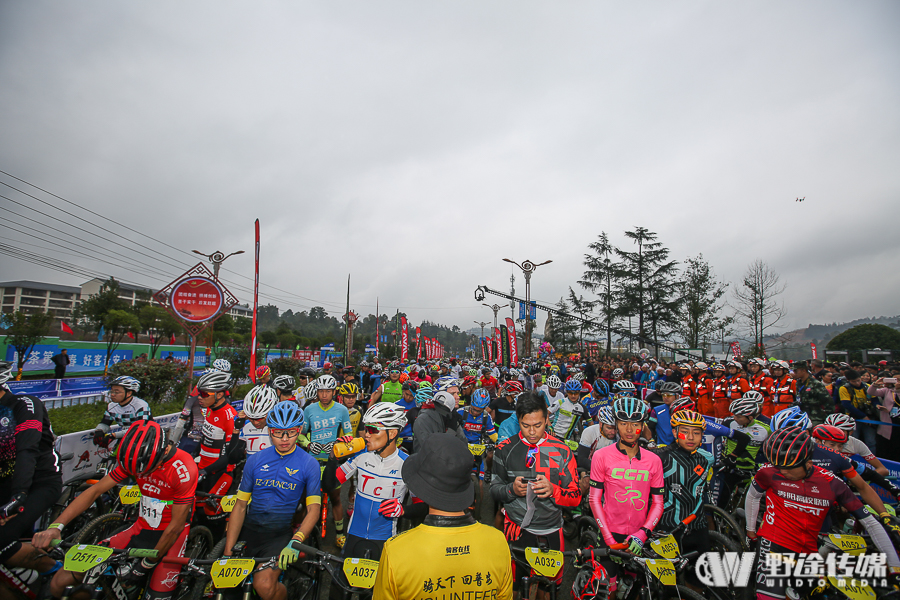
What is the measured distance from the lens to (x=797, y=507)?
3.63 metres

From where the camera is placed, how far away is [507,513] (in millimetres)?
3951

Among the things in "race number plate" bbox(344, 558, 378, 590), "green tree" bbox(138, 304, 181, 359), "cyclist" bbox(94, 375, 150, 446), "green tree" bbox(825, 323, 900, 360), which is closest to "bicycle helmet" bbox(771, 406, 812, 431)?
"race number plate" bbox(344, 558, 378, 590)

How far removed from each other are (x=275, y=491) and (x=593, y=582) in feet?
9.89

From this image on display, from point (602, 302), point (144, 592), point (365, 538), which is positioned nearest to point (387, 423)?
point (365, 538)

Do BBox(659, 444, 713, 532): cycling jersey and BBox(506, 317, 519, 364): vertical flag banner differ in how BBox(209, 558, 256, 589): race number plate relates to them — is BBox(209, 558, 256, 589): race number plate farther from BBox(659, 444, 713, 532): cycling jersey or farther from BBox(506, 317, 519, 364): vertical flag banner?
BBox(506, 317, 519, 364): vertical flag banner

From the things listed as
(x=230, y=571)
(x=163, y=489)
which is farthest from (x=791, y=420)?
(x=163, y=489)

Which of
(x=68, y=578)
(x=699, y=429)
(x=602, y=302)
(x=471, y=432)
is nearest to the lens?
(x=68, y=578)

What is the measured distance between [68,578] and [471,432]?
19.8 feet

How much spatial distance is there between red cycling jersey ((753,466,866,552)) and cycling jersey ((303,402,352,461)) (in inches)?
219

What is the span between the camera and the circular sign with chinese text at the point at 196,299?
1738cm

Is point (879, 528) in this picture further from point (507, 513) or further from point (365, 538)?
point (365, 538)

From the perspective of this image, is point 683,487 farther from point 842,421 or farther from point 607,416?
point 842,421

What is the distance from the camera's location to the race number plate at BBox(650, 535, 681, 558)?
137 inches

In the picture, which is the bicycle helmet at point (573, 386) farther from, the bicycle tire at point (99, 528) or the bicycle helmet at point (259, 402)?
the bicycle tire at point (99, 528)
